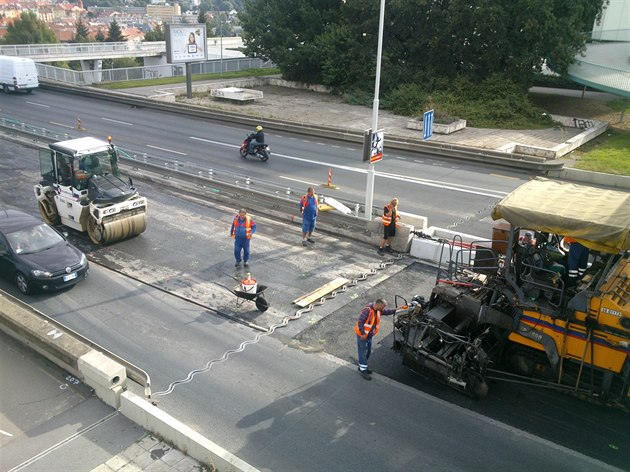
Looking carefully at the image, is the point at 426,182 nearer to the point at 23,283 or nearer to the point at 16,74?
the point at 23,283

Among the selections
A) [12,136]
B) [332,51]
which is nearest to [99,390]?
[12,136]

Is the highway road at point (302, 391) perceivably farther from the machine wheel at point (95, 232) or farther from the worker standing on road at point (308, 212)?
the worker standing on road at point (308, 212)

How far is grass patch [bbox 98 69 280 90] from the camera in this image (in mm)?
44438

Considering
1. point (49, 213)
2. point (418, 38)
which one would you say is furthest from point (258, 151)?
point (418, 38)

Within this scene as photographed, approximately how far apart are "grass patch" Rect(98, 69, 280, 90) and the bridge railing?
0.82 m

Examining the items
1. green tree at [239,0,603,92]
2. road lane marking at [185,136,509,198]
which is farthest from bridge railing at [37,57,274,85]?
road lane marking at [185,136,509,198]

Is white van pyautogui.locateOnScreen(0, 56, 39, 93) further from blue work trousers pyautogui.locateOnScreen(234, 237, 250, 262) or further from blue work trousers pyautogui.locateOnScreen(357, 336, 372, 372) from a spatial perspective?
blue work trousers pyautogui.locateOnScreen(357, 336, 372, 372)

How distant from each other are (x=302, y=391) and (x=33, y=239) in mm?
7737

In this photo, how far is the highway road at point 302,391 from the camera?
775 centimetres

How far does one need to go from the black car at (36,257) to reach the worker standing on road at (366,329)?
6866 millimetres

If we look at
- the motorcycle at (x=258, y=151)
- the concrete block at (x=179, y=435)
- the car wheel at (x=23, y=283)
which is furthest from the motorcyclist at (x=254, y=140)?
the concrete block at (x=179, y=435)

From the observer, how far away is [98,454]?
7344mm

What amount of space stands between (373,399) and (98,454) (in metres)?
4.14

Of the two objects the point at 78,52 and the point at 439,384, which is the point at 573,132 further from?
the point at 78,52
